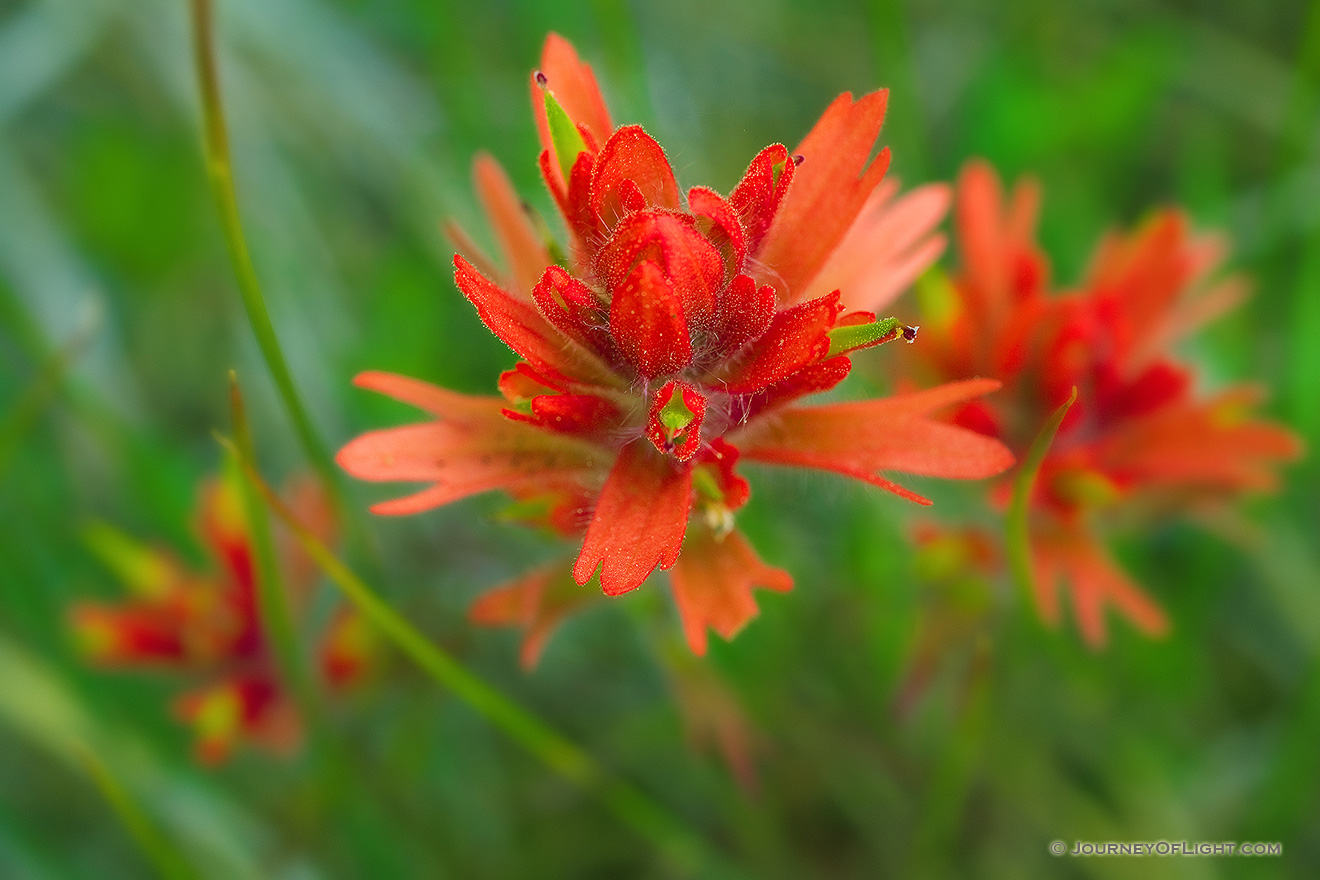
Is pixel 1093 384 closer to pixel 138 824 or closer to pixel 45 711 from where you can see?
pixel 138 824

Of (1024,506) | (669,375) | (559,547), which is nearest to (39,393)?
(559,547)

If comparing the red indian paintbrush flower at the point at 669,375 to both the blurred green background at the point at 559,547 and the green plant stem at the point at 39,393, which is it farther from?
the green plant stem at the point at 39,393

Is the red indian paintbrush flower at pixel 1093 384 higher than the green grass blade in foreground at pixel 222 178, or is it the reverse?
the green grass blade in foreground at pixel 222 178

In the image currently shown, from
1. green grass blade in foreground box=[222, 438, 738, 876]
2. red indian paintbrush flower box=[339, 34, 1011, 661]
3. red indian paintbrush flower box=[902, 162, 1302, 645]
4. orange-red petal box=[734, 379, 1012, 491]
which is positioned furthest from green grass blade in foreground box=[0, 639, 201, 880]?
red indian paintbrush flower box=[902, 162, 1302, 645]

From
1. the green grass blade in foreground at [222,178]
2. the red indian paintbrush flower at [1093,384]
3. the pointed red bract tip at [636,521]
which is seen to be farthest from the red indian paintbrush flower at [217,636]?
the red indian paintbrush flower at [1093,384]

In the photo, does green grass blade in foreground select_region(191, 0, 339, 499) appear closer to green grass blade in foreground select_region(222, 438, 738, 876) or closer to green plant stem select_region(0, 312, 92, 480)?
green grass blade in foreground select_region(222, 438, 738, 876)

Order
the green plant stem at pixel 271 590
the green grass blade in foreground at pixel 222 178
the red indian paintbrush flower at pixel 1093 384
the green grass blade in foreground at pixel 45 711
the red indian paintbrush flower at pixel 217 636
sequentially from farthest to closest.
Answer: the green grass blade in foreground at pixel 45 711
the red indian paintbrush flower at pixel 217 636
the red indian paintbrush flower at pixel 1093 384
the green plant stem at pixel 271 590
the green grass blade in foreground at pixel 222 178
